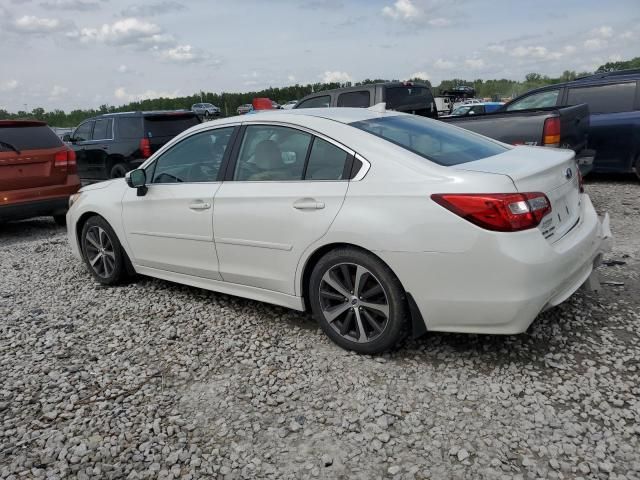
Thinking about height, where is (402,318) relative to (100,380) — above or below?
above

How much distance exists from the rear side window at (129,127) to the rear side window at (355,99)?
4003mm

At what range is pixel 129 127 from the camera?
10.8 metres

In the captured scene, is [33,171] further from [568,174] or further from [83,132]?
[568,174]

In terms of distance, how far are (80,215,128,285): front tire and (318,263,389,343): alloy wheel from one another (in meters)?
2.43

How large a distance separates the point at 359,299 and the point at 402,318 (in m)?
0.30

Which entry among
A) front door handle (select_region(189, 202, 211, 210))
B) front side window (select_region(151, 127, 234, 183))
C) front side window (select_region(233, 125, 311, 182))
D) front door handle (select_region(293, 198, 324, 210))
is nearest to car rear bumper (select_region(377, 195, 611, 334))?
front door handle (select_region(293, 198, 324, 210))

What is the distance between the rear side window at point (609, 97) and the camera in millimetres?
8555

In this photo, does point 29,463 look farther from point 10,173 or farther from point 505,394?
point 10,173

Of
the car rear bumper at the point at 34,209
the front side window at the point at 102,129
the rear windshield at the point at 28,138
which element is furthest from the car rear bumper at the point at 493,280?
the front side window at the point at 102,129

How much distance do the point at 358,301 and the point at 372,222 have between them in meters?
0.54

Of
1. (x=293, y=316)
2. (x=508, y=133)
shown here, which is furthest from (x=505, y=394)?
(x=508, y=133)

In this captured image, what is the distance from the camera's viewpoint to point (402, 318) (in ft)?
10.6

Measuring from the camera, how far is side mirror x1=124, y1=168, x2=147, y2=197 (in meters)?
4.54

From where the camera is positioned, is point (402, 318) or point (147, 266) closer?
point (402, 318)
